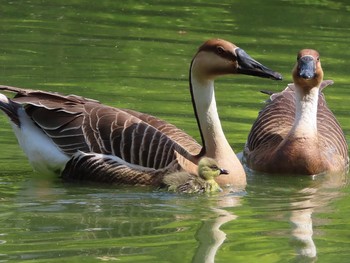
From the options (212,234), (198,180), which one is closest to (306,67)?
(198,180)

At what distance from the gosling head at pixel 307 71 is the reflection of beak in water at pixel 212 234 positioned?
2061 mm

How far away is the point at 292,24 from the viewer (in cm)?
2055

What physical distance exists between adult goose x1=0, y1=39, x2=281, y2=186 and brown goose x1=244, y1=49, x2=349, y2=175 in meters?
1.11

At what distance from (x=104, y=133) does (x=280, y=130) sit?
8.13ft

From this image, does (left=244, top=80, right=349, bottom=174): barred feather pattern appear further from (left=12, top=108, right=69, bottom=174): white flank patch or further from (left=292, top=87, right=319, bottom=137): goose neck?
(left=12, top=108, right=69, bottom=174): white flank patch

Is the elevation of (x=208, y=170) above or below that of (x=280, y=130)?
above

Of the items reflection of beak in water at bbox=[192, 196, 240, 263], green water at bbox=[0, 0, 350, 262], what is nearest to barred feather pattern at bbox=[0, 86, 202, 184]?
green water at bbox=[0, 0, 350, 262]

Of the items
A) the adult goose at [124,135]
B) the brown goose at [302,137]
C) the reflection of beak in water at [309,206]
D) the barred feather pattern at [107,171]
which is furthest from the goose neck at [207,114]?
the brown goose at [302,137]

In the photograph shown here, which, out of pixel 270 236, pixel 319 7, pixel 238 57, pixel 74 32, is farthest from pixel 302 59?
pixel 319 7

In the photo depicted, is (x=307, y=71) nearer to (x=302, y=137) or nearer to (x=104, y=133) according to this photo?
(x=302, y=137)

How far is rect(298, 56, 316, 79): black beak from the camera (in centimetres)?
1188

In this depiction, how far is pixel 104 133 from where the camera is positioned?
35.9 ft

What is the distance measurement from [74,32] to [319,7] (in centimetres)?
579

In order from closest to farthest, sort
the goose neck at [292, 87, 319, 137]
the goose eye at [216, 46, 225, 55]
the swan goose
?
the swan goose
the goose eye at [216, 46, 225, 55]
the goose neck at [292, 87, 319, 137]
